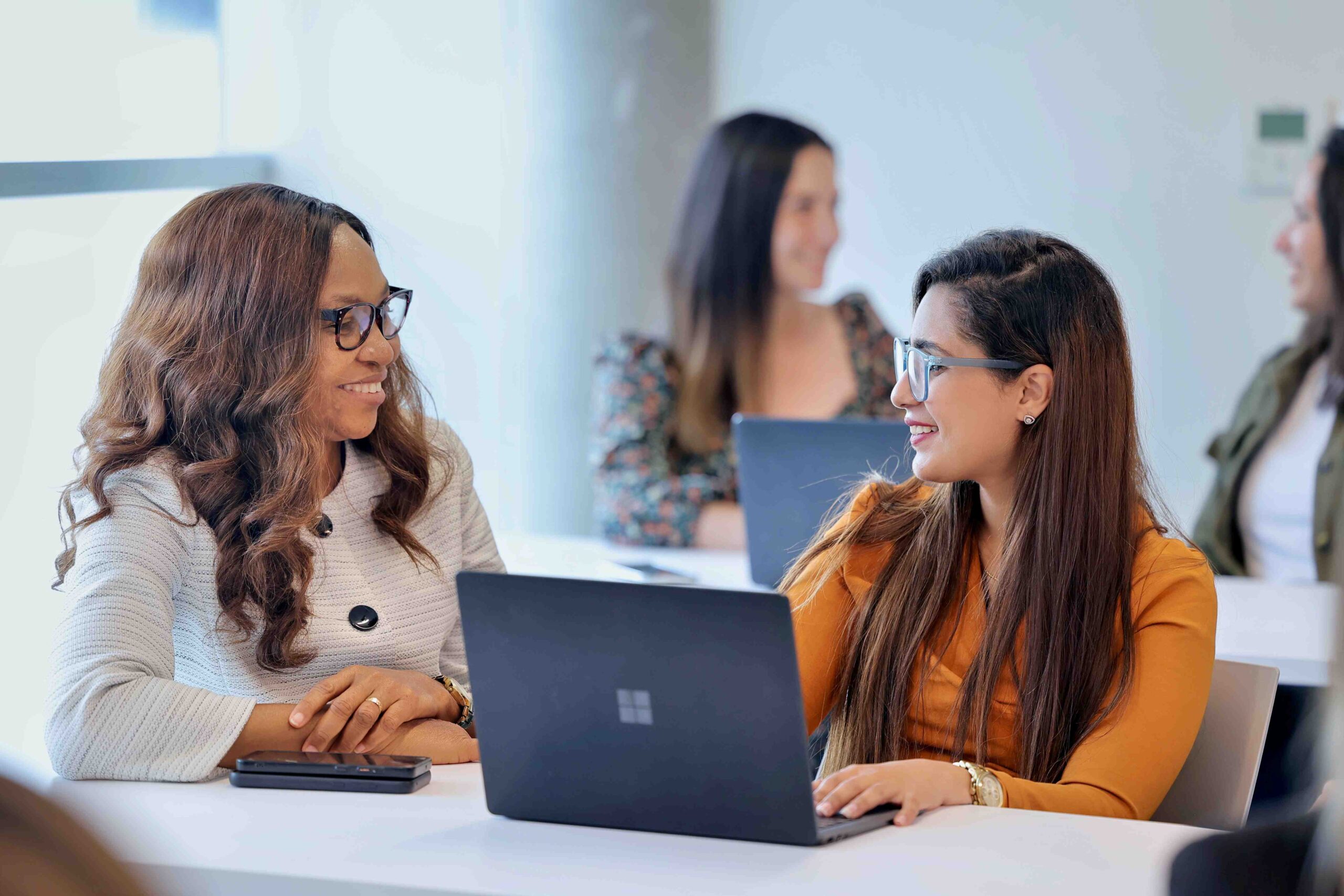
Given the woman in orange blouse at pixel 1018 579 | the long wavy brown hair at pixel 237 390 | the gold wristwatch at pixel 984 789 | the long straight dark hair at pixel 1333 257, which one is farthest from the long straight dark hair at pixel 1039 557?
the long straight dark hair at pixel 1333 257

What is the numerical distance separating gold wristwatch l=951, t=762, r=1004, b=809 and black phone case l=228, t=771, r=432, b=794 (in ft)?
2.04

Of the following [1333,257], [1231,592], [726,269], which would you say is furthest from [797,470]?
[1333,257]

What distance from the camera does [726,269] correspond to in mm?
3475

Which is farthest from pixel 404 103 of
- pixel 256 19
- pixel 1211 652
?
pixel 1211 652

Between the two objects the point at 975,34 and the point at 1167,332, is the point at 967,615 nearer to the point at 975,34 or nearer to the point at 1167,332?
the point at 1167,332

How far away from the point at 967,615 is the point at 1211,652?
311 mm

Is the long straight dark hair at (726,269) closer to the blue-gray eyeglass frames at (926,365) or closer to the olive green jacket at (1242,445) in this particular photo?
the olive green jacket at (1242,445)

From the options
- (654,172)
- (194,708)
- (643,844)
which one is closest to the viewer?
(643,844)

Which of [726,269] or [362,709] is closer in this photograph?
[362,709]

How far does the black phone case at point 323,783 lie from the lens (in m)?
1.57

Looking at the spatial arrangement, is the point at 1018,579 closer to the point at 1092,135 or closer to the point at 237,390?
the point at 237,390

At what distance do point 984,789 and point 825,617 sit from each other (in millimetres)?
403

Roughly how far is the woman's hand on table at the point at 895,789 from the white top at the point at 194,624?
23.3 inches

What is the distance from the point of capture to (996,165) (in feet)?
14.4
